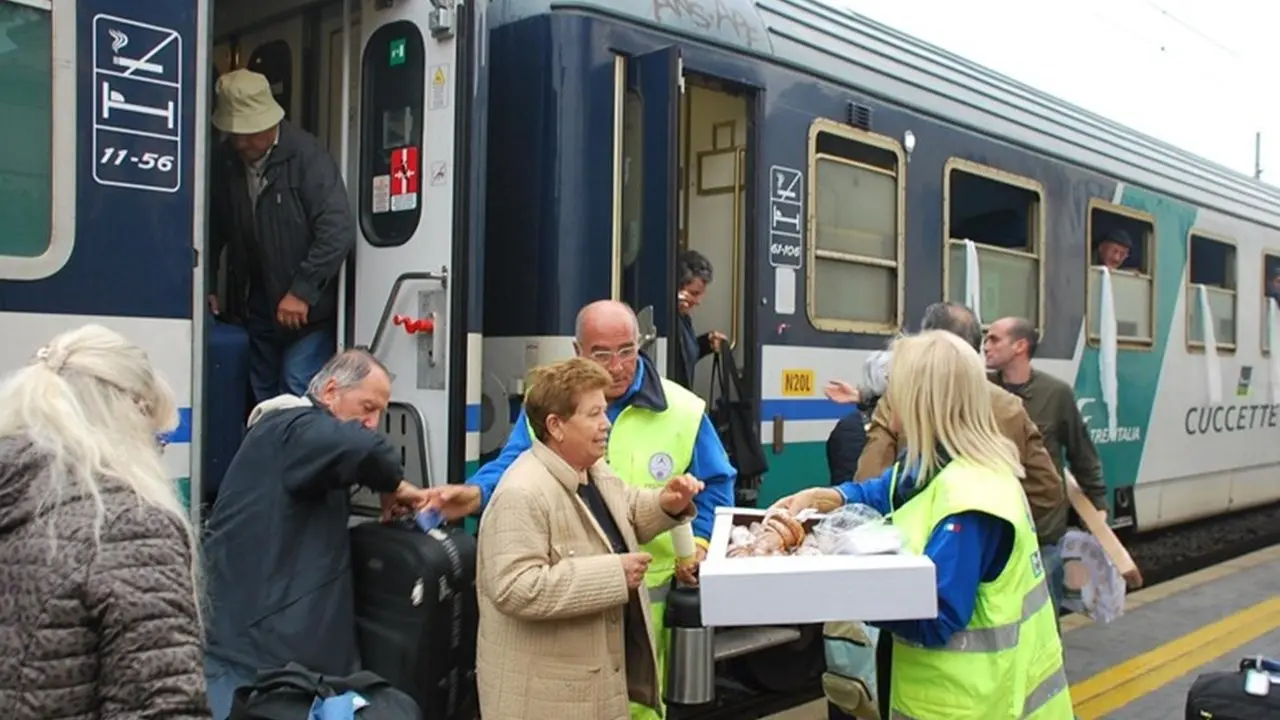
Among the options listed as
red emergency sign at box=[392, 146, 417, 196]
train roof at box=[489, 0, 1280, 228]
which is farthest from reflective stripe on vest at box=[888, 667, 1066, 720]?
train roof at box=[489, 0, 1280, 228]

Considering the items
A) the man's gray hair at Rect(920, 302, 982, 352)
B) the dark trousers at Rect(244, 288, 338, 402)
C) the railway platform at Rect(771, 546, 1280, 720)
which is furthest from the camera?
the railway platform at Rect(771, 546, 1280, 720)

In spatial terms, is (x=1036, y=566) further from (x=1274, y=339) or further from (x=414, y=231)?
(x=1274, y=339)

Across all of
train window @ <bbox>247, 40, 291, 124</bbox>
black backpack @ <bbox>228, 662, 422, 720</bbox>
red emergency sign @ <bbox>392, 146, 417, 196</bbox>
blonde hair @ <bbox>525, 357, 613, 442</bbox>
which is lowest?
black backpack @ <bbox>228, 662, 422, 720</bbox>

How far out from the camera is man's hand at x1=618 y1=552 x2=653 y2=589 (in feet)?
9.01

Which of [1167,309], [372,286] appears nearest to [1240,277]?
[1167,309]

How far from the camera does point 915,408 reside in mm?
2750

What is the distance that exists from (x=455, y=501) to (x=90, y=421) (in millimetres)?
1527

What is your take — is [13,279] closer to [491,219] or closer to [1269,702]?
[491,219]

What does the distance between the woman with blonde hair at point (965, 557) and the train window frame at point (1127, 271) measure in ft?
16.4

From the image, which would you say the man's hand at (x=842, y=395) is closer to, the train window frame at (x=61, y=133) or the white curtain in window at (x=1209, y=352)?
the train window frame at (x=61, y=133)

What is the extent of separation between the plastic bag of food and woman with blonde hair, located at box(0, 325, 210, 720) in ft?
4.58

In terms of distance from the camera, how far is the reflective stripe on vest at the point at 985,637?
102 inches

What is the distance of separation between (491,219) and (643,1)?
3.49 ft

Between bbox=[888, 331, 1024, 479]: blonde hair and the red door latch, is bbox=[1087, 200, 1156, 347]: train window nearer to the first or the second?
the red door latch
